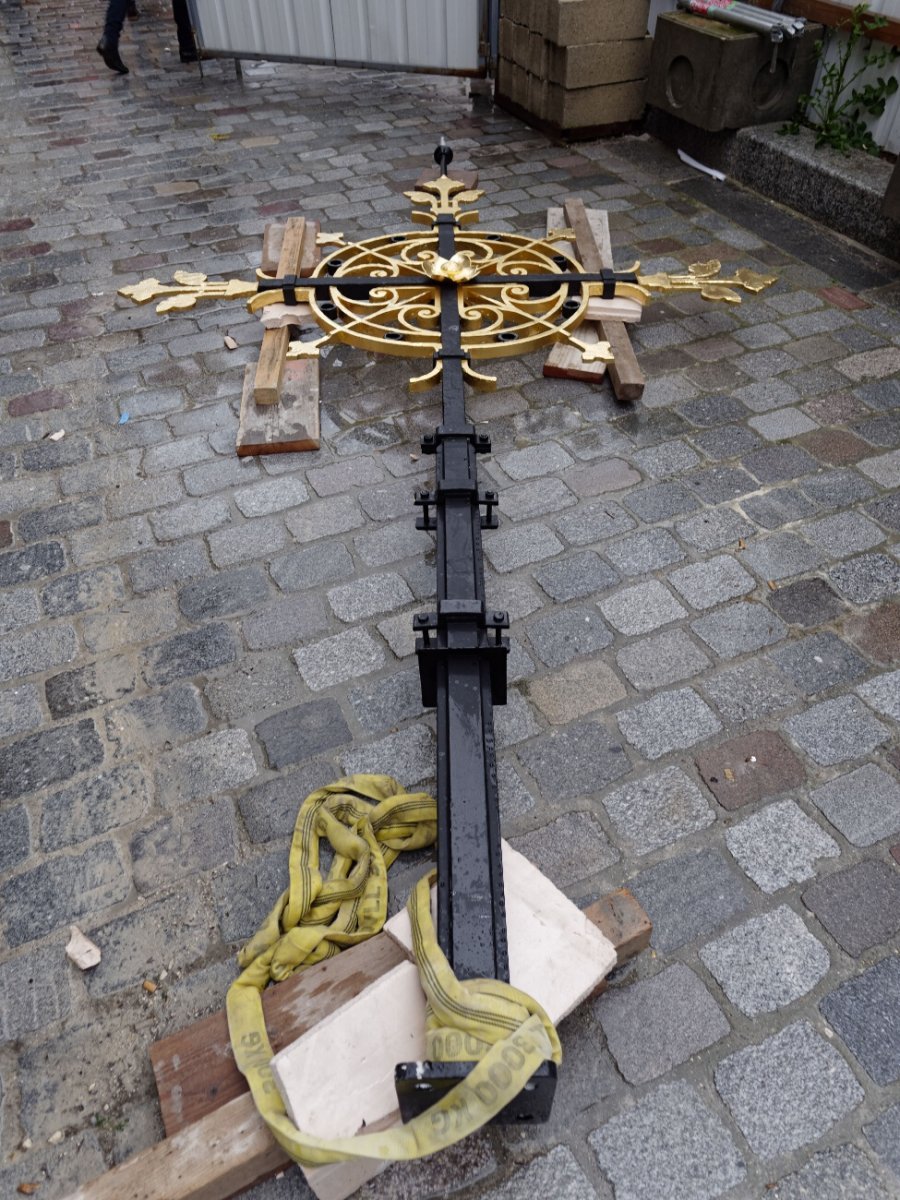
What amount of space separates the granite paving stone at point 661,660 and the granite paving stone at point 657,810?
1.11 feet

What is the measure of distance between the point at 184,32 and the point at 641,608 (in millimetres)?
8505

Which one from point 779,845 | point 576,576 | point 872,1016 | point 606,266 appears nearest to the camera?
point 872,1016

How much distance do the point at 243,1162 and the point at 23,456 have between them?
301 cm

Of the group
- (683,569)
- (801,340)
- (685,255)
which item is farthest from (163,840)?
(685,255)

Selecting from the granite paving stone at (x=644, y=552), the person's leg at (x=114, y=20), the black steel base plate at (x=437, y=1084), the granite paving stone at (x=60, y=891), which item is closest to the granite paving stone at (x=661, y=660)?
the granite paving stone at (x=644, y=552)

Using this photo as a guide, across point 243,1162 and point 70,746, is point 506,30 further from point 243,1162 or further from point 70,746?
point 243,1162

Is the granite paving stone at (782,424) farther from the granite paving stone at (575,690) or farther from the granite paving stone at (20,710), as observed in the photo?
the granite paving stone at (20,710)

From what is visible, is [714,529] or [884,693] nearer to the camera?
[884,693]

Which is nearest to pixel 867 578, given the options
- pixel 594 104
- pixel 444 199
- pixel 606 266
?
pixel 606 266

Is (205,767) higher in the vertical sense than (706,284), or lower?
lower

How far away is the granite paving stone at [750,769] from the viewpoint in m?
2.40

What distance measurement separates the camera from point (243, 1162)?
1.57m

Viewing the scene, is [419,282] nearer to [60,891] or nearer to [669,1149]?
[60,891]

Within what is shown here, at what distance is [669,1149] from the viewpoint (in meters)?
1.75
